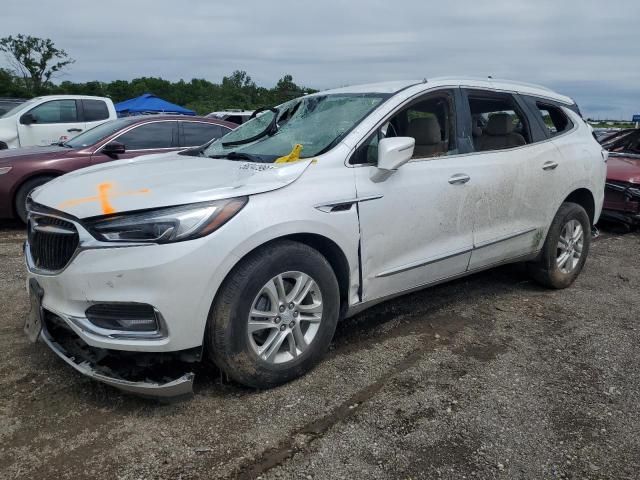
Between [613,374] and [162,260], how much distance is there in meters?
2.78

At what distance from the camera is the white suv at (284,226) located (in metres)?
2.82

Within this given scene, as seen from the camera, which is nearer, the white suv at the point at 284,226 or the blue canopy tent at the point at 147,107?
the white suv at the point at 284,226

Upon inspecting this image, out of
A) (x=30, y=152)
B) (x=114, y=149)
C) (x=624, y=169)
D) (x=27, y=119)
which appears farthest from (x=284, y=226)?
(x=27, y=119)

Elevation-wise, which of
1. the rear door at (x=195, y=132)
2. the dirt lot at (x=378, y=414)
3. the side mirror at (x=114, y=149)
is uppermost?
the rear door at (x=195, y=132)

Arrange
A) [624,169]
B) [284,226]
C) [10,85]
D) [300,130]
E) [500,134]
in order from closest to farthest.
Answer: [284,226]
[300,130]
[500,134]
[624,169]
[10,85]

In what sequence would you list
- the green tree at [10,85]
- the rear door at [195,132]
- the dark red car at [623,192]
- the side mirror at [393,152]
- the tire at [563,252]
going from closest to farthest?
the side mirror at [393,152]
the tire at [563,252]
the dark red car at [623,192]
the rear door at [195,132]
the green tree at [10,85]

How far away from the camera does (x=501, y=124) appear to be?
15.2ft

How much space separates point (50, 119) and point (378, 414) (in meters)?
9.85

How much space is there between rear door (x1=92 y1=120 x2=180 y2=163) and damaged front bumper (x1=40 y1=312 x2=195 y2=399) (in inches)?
192

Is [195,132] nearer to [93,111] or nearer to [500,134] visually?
[93,111]

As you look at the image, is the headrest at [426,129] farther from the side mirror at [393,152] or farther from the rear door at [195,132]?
the rear door at [195,132]

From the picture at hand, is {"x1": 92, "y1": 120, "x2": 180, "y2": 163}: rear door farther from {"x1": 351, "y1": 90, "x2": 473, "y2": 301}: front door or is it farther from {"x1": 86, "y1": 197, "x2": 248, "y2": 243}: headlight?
{"x1": 86, "y1": 197, "x2": 248, "y2": 243}: headlight

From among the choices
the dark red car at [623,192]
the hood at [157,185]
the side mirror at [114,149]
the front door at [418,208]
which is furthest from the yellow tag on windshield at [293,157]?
the dark red car at [623,192]

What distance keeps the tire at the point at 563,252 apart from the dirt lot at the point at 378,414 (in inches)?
29.4
